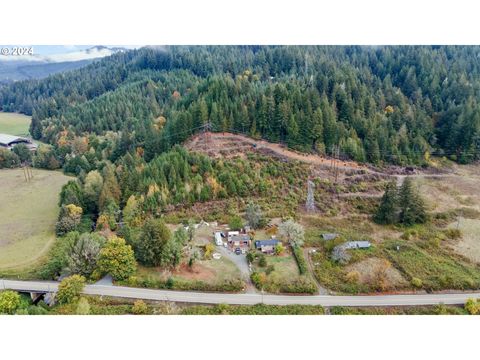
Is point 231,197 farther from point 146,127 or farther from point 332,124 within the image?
point 146,127

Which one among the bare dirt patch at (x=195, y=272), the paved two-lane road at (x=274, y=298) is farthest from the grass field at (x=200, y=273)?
the paved two-lane road at (x=274, y=298)

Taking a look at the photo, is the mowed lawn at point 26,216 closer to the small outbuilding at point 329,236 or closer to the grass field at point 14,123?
the grass field at point 14,123

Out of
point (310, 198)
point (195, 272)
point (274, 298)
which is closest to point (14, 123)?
point (195, 272)

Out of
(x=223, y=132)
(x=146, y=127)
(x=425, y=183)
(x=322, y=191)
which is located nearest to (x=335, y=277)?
(x=322, y=191)

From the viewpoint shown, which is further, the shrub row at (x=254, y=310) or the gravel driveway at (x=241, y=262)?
the gravel driveway at (x=241, y=262)

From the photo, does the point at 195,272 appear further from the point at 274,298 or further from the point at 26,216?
the point at 26,216

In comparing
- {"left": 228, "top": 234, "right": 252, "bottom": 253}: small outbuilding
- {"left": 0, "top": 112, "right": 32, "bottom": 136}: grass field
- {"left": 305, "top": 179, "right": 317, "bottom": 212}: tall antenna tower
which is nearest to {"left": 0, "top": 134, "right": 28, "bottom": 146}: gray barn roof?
{"left": 0, "top": 112, "right": 32, "bottom": 136}: grass field
